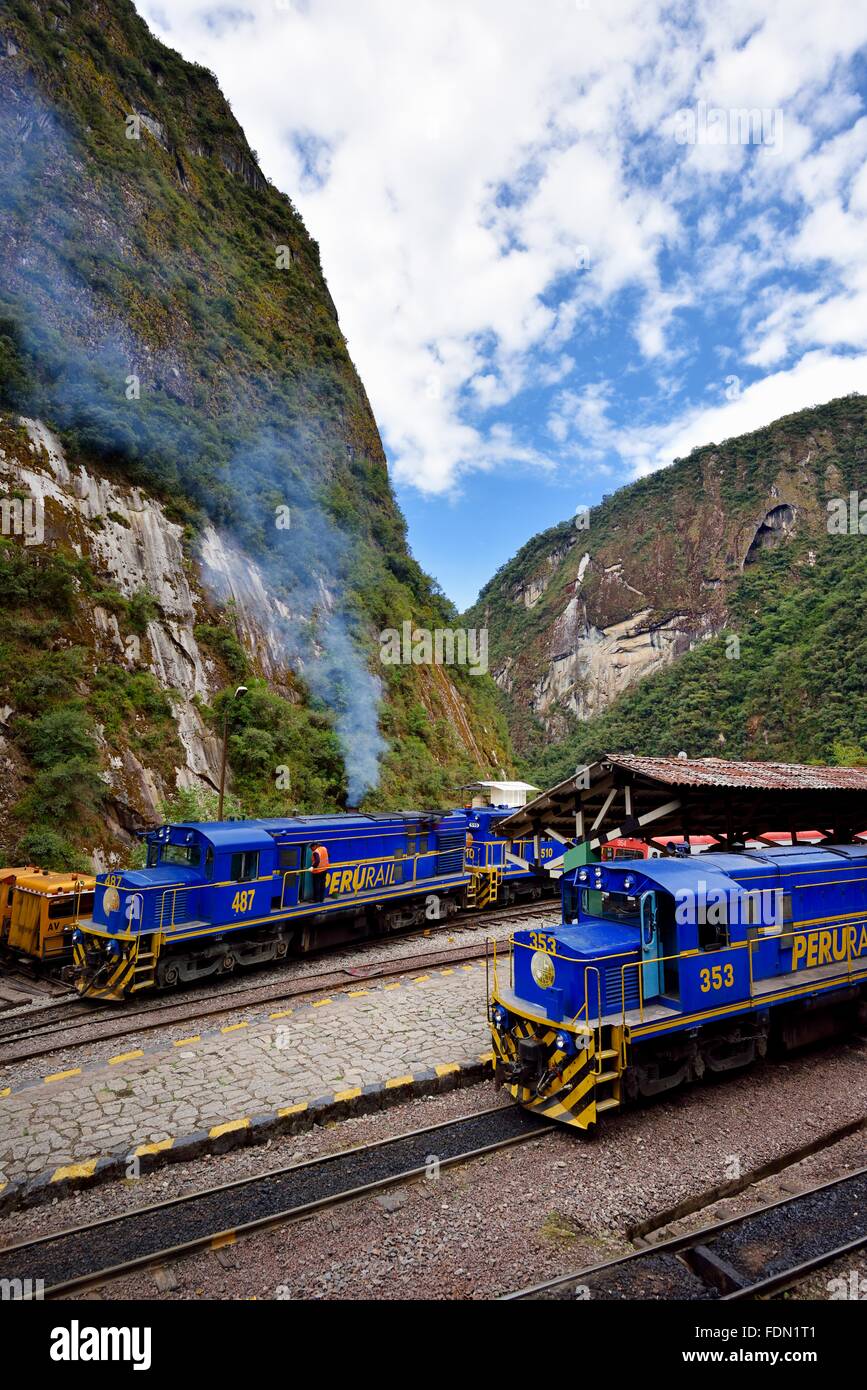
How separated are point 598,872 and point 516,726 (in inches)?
5010

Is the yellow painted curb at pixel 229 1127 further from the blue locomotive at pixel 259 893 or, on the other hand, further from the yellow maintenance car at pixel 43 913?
the yellow maintenance car at pixel 43 913

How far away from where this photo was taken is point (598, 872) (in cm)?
883

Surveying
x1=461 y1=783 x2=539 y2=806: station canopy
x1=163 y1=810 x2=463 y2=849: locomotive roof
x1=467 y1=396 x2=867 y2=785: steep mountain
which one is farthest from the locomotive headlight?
x1=467 y1=396 x2=867 y2=785: steep mountain

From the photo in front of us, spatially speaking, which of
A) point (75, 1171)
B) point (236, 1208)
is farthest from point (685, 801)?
point (75, 1171)

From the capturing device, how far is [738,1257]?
18.2 feet

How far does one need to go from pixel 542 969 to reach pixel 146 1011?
7294 mm

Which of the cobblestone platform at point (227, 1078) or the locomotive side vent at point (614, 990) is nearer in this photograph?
the cobblestone platform at point (227, 1078)

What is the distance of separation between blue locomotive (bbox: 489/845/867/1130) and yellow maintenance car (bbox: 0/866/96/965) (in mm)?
9471

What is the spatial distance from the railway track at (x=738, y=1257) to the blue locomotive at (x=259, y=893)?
5527 millimetres

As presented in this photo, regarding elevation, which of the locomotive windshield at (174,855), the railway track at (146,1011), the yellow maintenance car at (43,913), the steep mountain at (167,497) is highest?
the steep mountain at (167,497)

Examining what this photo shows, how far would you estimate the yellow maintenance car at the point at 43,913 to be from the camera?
13.5m

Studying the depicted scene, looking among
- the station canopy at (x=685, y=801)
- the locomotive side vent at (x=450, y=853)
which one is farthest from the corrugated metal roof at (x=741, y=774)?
the locomotive side vent at (x=450, y=853)

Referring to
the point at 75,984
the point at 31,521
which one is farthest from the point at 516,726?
the point at 75,984
